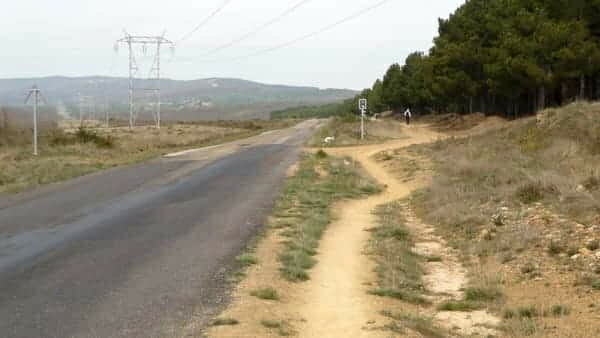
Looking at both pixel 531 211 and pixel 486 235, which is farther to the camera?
pixel 531 211

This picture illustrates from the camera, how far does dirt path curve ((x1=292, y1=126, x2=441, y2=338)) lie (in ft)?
25.6

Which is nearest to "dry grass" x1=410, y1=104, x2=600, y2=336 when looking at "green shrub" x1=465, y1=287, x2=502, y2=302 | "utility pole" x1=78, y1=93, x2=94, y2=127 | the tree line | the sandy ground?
"green shrub" x1=465, y1=287, x2=502, y2=302

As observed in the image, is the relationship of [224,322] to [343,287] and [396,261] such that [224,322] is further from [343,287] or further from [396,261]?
[396,261]

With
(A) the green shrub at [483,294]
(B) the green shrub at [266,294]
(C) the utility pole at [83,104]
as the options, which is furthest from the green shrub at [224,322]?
(C) the utility pole at [83,104]

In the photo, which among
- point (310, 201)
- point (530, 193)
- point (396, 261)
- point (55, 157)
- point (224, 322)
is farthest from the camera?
point (55, 157)

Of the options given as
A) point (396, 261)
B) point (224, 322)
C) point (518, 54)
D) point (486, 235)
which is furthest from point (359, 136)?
point (224, 322)

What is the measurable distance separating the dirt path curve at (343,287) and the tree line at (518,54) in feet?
86.6

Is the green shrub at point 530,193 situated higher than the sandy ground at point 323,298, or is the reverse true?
the green shrub at point 530,193

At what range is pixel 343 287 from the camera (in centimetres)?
983

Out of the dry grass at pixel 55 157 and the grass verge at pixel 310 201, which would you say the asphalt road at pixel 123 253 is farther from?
the dry grass at pixel 55 157

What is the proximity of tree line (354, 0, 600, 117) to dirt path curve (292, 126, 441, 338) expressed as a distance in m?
26.4

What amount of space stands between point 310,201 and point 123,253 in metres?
7.62

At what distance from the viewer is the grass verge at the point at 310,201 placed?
11.4 metres

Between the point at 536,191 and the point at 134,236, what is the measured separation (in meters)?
8.08
